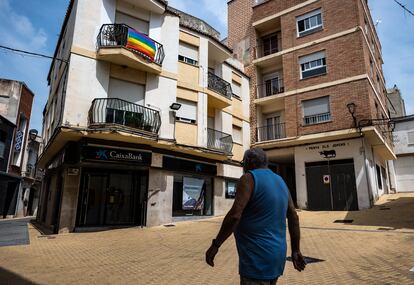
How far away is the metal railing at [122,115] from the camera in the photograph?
40.1 ft

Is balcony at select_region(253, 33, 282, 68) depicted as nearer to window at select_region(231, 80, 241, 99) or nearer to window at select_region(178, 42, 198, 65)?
window at select_region(231, 80, 241, 99)

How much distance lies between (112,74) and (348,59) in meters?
13.1

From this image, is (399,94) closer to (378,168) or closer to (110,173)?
(378,168)

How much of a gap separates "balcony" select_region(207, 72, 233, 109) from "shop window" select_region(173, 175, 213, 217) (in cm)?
454

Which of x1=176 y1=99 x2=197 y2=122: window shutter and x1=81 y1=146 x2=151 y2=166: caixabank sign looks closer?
x1=81 y1=146 x2=151 y2=166: caixabank sign

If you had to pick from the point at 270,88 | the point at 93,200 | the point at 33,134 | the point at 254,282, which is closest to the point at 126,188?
the point at 93,200

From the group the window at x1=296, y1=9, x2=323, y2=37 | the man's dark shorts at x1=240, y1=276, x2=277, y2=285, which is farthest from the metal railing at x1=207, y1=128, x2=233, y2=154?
the man's dark shorts at x1=240, y1=276, x2=277, y2=285

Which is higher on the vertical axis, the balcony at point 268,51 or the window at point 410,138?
the balcony at point 268,51

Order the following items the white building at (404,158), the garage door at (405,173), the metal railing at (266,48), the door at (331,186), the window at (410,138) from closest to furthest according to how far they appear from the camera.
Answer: the door at (331,186) < the metal railing at (266,48) < the garage door at (405,173) < the white building at (404,158) < the window at (410,138)

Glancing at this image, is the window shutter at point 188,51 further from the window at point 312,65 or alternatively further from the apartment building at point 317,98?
the window at point 312,65

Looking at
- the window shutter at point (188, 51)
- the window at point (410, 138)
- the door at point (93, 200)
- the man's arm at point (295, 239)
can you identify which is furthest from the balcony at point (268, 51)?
the man's arm at point (295, 239)

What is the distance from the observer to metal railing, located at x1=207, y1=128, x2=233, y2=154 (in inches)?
656

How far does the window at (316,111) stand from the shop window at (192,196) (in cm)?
727

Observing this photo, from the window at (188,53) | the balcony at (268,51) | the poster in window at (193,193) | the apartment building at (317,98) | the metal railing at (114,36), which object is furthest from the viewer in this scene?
the balcony at (268,51)
